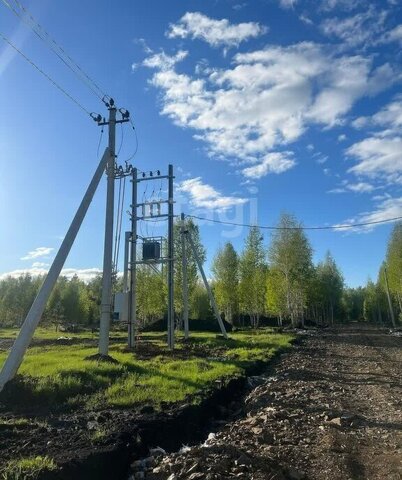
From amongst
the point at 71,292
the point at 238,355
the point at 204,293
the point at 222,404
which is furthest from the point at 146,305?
the point at 222,404

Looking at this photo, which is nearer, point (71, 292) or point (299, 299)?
point (299, 299)

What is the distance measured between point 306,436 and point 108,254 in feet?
31.2

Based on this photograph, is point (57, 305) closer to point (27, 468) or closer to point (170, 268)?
point (170, 268)

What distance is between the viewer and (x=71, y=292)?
242 ft

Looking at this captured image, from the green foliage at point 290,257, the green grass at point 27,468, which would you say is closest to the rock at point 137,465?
the green grass at point 27,468

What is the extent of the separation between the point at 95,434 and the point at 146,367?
25.1 ft

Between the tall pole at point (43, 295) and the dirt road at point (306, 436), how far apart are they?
4.87 m

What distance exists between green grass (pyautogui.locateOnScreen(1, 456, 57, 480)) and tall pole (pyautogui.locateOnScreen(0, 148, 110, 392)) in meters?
5.12

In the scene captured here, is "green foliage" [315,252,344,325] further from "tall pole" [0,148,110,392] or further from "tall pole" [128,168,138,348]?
"tall pole" [0,148,110,392]

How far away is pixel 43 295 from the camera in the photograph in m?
11.0

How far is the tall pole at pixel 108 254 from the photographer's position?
14484mm

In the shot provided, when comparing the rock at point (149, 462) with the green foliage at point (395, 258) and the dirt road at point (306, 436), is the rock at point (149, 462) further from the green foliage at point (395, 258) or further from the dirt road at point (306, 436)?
the green foliage at point (395, 258)

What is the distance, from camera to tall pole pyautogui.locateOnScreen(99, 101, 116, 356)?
14484 millimetres

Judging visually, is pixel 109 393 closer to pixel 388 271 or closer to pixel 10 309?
pixel 388 271
